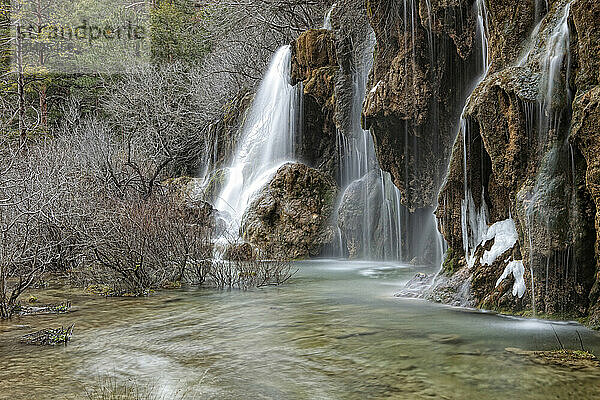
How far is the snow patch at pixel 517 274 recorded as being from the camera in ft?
25.3

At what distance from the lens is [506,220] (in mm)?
8469

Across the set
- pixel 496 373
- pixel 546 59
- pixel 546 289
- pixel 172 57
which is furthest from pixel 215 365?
pixel 172 57

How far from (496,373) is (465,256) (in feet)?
13.6

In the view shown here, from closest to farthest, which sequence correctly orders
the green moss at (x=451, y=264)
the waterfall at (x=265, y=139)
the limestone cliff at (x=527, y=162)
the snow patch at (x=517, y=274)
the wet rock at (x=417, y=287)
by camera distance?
1. the limestone cliff at (x=527, y=162)
2. the snow patch at (x=517, y=274)
3. the green moss at (x=451, y=264)
4. the wet rock at (x=417, y=287)
5. the waterfall at (x=265, y=139)

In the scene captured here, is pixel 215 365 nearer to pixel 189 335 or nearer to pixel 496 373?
pixel 189 335

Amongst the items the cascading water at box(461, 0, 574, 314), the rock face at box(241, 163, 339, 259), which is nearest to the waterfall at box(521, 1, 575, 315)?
the cascading water at box(461, 0, 574, 314)

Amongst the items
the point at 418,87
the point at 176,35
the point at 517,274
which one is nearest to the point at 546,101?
the point at 517,274

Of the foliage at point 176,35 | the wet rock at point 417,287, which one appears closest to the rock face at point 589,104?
the wet rock at point 417,287

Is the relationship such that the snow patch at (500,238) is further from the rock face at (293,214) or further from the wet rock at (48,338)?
the rock face at (293,214)

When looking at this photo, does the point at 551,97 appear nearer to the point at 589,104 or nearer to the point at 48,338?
Result: the point at 589,104

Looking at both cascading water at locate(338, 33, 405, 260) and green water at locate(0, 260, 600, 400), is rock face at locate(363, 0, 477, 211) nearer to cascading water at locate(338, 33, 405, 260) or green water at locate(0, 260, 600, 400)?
cascading water at locate(338, 33, 405, 260)

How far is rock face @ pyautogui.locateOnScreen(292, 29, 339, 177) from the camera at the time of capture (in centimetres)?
1772

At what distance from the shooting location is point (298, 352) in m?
6.26

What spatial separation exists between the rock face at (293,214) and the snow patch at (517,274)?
9898 millimetres
